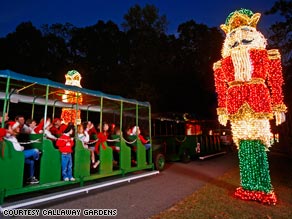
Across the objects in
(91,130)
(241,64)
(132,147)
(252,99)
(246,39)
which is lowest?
(132,147)

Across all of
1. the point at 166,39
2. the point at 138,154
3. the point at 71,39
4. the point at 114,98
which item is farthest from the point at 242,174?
the point at 71,39

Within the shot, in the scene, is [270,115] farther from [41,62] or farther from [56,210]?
[41,62]

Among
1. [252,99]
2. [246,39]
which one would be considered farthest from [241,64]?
[252,99]

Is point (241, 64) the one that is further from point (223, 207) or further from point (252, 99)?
point (223, 207)

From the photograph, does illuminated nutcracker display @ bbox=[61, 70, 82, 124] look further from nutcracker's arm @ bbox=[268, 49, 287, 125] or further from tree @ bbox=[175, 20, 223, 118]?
tree @ bbox=[175, 20, 223, 118]

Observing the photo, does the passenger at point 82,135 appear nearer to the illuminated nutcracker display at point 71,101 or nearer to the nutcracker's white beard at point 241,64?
the illuminated nutcracker display at point 71,101

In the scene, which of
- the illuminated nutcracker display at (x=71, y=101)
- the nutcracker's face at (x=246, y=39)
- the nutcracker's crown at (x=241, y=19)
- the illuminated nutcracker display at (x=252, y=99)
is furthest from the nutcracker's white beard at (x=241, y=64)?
the illuminated nutcracker display at (x=71, y=101)

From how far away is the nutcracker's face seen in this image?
6.30 meters

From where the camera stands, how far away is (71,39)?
93.1 feet

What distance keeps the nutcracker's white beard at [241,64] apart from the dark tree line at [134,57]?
1603cm

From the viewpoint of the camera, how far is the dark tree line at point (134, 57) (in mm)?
22641

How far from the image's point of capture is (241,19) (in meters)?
6.52

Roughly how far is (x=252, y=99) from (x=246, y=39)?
1.63 meters

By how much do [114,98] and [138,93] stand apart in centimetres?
1401
